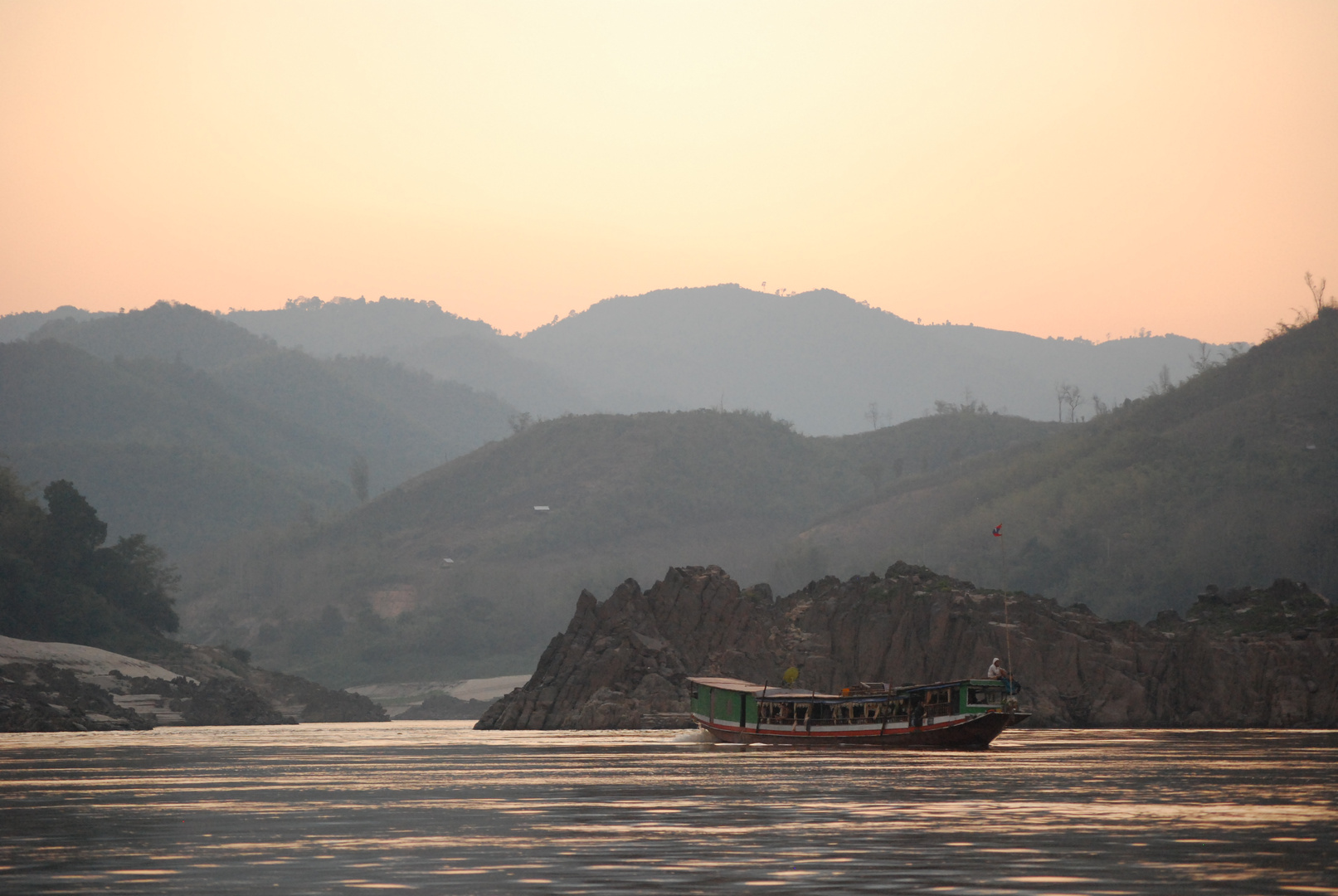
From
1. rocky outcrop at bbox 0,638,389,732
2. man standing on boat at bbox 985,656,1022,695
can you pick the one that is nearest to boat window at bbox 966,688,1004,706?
man standing on boat at bbox 985,656,1022,695

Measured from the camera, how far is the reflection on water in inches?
1177

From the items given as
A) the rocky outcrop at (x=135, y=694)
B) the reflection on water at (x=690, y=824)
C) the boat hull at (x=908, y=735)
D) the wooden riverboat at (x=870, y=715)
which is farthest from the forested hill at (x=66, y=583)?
the boat hull at (x=908, y=735)

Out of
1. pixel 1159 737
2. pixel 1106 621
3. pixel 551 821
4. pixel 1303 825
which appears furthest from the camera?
pixel 1106 621

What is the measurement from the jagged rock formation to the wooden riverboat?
25.1 metres

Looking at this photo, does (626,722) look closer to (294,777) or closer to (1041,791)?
(294,777)

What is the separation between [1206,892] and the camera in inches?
1065

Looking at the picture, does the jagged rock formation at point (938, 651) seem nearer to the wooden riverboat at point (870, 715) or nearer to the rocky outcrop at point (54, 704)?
the wooden riverboat at point (870, 715)

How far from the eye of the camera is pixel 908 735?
9206 cm

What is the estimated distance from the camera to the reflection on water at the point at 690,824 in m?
29.9

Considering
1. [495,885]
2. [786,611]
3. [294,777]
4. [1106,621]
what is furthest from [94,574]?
[495,885]

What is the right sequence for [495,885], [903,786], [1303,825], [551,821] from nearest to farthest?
[495,885], [1303,825], [551,821], [903,786]

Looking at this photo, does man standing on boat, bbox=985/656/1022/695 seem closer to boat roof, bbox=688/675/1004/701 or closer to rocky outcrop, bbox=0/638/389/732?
boat roof, bbox=688/675/1004/701

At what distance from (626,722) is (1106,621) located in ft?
152

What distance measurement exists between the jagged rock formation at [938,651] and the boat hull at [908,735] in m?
27.1
